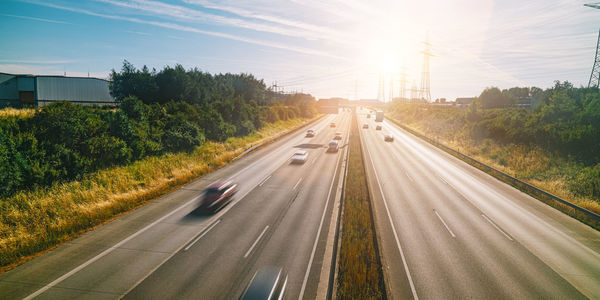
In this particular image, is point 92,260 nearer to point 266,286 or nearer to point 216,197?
point 216,197

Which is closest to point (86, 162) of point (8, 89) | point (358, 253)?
point (358, 253)

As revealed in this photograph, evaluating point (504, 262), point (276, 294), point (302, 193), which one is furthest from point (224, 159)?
point (504, 262)

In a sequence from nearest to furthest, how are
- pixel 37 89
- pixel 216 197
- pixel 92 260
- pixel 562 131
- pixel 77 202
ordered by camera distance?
pixel 92 260 → pixel 216 197 → pixel 77 202 → pixel 562 131 → pixel 37 89

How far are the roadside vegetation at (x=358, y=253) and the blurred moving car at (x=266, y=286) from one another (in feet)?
8.10

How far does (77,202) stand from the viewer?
54.9 ft

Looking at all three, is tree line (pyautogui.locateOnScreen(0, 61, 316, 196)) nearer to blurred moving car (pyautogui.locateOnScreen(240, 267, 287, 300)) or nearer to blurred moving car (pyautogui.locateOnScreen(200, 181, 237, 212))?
blurred moving car (pyautogui.locateOnScreen(200, 181, 237, 212))

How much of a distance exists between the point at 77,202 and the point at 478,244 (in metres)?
23.7

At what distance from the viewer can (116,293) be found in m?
9.21

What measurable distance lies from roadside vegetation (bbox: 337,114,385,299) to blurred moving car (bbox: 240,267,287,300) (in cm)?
247

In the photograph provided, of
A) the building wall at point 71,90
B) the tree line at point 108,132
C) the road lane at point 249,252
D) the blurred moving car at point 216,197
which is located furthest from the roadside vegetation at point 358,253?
the building wall at point 71,90

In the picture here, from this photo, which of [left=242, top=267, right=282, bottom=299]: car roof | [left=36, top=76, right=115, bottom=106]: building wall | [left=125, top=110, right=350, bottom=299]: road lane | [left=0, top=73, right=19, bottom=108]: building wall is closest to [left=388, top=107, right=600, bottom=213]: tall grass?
[left=125, top=110, right=350, bottom=299]: road lane

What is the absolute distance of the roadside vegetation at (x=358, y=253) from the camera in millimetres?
9500

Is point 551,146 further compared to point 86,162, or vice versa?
point 551,146

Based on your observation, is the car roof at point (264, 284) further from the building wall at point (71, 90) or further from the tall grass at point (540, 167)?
the building wall at point (71, 90)
